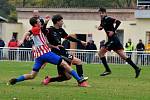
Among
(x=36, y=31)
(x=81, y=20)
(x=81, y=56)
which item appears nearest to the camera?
(x=36, y=31)

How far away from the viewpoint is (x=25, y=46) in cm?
3691

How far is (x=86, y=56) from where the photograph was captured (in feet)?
115

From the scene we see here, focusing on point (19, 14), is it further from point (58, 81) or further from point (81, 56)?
point (58, 81)

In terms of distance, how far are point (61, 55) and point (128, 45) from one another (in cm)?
2265

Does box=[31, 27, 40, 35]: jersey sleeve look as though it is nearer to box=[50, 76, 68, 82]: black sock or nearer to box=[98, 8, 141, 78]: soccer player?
box=[50, 76, 68, 82]: black sock

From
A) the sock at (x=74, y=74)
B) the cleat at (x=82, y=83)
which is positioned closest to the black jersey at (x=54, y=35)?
the sock at (x=74, y=74)

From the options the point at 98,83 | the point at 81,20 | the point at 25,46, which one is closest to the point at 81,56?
the point at 25,46

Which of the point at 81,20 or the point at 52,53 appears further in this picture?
the point at 81,20

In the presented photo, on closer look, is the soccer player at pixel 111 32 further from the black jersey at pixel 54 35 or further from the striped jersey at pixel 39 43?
the striped jersey at pixel 39 43

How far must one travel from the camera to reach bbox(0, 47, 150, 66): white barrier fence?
33625 millimetres

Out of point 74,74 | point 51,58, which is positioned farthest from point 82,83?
point 51,58

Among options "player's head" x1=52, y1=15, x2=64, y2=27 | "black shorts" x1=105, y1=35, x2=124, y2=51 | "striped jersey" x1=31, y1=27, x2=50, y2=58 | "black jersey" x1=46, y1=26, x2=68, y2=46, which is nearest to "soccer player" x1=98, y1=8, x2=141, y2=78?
"black shorts" x1=105, y1=35, x2=124, y2=51

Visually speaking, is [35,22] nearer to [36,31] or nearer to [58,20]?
[36,31]

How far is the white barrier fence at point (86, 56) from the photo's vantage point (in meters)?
33.6
